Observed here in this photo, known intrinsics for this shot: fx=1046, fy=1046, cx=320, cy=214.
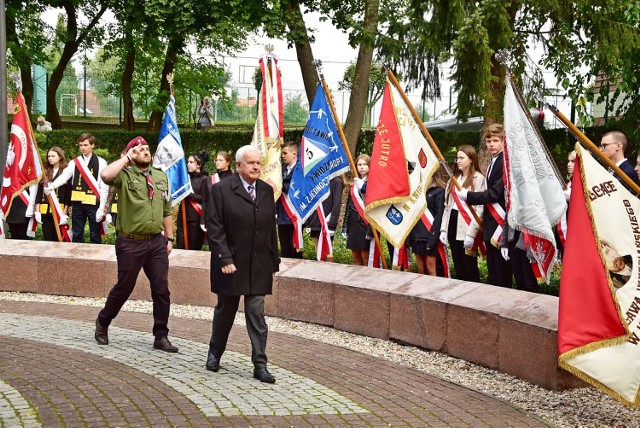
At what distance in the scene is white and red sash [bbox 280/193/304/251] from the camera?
41.7 feet

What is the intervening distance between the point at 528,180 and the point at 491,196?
1.15 m

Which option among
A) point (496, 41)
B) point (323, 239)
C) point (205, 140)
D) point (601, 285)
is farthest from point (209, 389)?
point (205, 140)

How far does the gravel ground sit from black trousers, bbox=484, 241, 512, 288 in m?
1.22

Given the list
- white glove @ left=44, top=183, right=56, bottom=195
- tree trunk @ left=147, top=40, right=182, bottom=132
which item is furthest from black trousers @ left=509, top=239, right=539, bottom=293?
tree trunk @ left=147, top=40, right=182, bottom=132

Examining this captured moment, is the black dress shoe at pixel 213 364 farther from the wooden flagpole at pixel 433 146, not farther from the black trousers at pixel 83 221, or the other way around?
the black trousers at pixel 83 221

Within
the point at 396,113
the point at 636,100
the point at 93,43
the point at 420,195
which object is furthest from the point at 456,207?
the point at 93,43

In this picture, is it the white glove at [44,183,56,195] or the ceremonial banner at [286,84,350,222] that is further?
the white glove at [44,183,56,195]

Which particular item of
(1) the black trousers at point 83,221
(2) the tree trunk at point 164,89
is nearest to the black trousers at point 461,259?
(1) the black trousers at point 83,221

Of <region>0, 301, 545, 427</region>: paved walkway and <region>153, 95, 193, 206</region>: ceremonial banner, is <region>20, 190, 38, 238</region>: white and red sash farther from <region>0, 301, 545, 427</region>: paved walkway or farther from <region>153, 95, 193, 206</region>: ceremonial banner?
<region>0, 301, 545, 427</region>: paved walkway

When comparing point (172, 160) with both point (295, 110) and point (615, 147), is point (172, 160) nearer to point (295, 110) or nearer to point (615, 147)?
point (615, 147)

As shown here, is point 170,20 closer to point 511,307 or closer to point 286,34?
point 286,34

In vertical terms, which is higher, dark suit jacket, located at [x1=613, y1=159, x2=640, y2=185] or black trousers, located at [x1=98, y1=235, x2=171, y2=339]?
dark suit jacket, located at [x1=613, y1=159, x2=640, y2=185]

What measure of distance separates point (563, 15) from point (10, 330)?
1218cm

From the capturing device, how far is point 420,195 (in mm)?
11055
